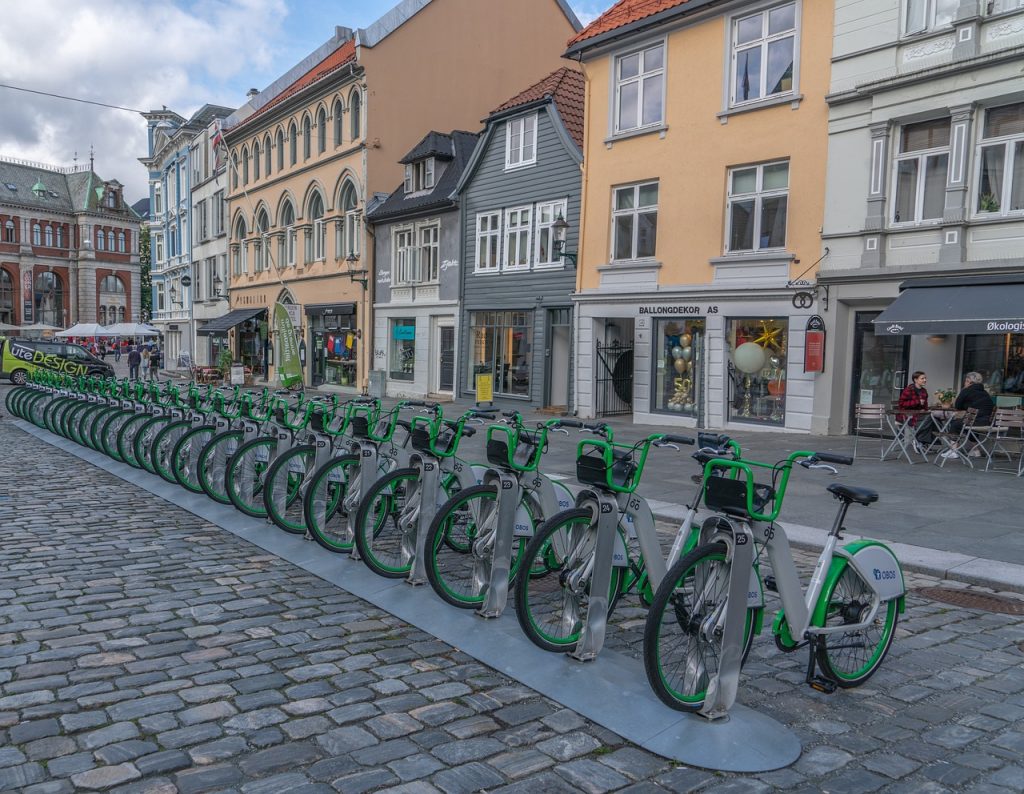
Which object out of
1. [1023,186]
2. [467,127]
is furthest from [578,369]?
[467,127]

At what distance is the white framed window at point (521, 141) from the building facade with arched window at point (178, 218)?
22.4 metres

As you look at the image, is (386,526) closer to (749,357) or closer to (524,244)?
(749,357)

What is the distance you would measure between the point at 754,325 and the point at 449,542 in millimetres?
12057

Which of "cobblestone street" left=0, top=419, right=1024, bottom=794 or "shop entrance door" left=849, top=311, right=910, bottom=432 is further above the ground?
"shop entrance door" left=849, top=311, right=910, bottom=432

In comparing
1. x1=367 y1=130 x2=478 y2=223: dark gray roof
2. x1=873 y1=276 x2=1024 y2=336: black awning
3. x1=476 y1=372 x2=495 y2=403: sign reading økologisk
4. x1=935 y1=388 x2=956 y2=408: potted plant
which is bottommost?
x1=476 y1=372 x2=495 y2=403: sign reading økologisk

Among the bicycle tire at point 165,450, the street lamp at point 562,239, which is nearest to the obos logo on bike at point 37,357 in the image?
the street lamp at point 562,239

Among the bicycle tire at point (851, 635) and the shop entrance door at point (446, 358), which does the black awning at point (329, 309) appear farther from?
the bicycle tire at point (851, 635)

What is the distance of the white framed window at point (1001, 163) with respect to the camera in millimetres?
12852

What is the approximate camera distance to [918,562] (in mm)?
6805

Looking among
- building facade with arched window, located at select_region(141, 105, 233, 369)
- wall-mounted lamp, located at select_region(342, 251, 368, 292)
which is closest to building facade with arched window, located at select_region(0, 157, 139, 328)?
building facade with arched window, located at select_region(141, 105, 233, 369)

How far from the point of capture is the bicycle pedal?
14.1 ft

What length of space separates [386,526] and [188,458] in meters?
4.00

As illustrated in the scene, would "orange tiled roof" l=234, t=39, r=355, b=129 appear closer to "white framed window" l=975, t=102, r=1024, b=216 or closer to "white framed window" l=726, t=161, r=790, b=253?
"white framed window" l=726, t=161, r=790, b=253

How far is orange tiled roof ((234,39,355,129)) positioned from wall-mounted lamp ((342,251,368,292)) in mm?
6036
